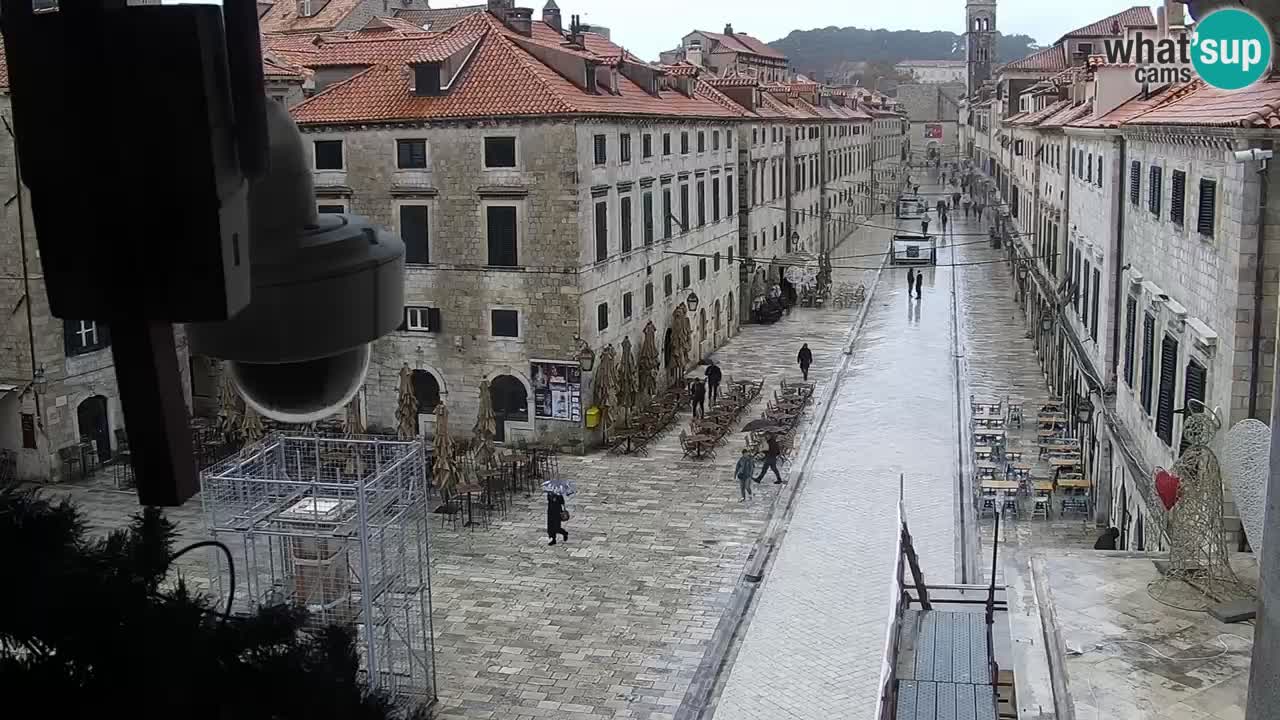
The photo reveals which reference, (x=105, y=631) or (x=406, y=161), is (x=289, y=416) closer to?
(x=105, y=631)

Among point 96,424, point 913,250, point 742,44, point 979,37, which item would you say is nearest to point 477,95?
point 96,424

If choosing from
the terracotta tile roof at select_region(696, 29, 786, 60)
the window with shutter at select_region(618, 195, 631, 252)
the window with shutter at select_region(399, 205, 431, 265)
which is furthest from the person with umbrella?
the terracotta tile roof at select_region(696, 29, 786, 60)

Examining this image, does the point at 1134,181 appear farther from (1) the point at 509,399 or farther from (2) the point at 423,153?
(2) the point at 423,153

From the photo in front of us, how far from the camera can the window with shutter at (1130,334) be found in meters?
18.8

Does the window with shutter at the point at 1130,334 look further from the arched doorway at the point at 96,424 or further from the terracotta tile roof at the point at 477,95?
the arched doorway at the point at 96,424

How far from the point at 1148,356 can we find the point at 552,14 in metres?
32.6

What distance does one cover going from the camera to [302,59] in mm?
34250

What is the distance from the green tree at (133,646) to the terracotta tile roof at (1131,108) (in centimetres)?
1957

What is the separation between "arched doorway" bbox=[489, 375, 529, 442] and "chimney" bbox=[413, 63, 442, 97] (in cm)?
688

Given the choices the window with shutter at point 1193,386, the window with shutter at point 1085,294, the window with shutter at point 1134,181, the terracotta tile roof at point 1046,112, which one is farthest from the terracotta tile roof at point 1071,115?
the window with shutter at point 1193,386

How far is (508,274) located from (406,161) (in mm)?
3632

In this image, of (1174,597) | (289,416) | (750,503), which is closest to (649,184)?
(750,503)

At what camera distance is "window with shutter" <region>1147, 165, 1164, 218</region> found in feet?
57.1

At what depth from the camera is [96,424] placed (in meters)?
26.7
